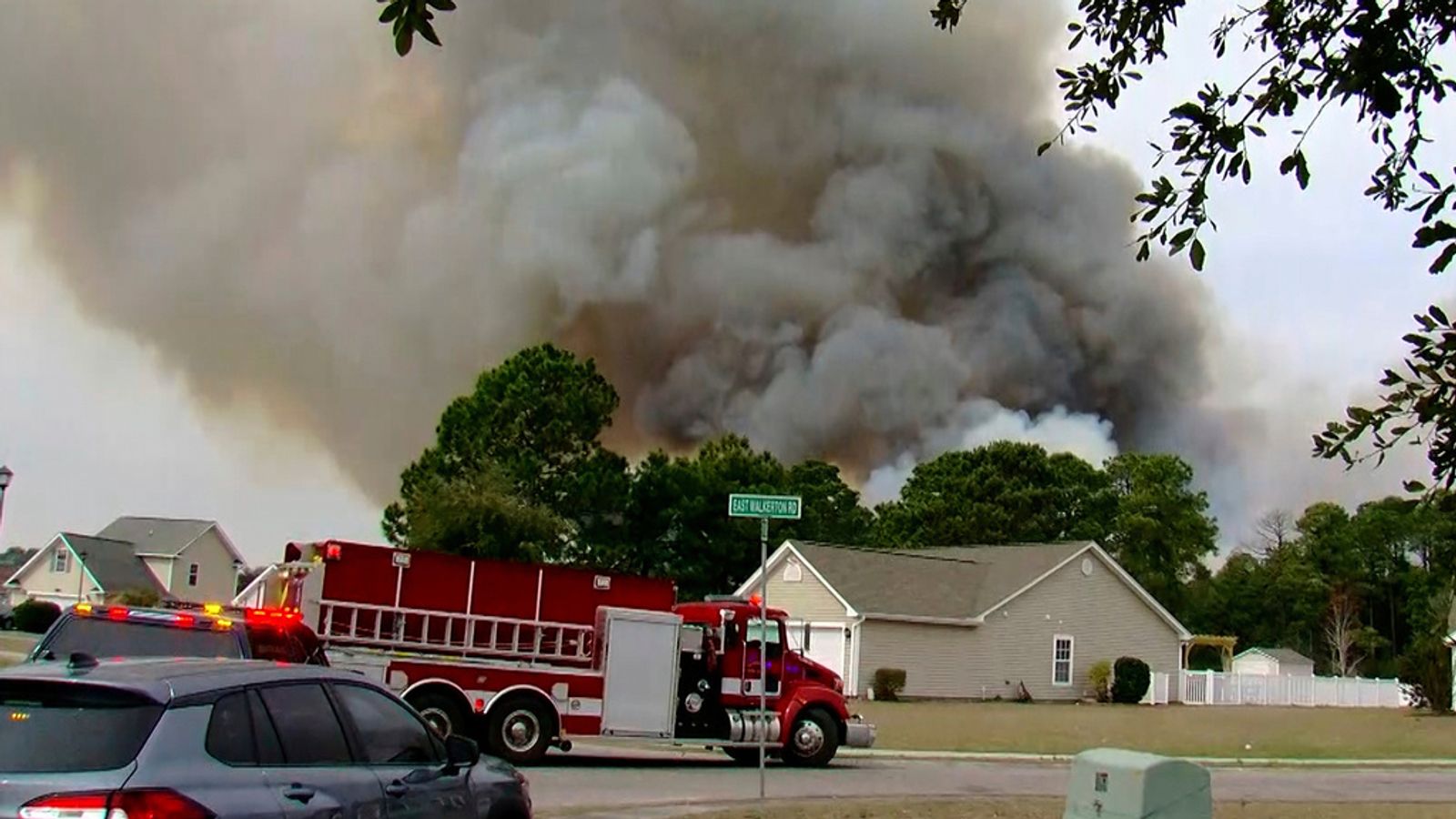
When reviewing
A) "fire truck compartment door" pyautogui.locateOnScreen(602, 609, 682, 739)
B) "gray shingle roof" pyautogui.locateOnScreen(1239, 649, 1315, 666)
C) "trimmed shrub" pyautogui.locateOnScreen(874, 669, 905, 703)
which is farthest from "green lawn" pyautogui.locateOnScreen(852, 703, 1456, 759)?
"gray shingle roof" pyautogui.locateOnScreen(1239, 649, 1315, 666)

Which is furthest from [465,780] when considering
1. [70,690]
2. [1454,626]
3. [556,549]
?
[1454,626]

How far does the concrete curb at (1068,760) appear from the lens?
2391 cm

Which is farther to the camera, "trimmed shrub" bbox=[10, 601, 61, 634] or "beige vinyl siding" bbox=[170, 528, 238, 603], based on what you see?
"beige vinyl siding" bbox=[170, 528, 238, 603]

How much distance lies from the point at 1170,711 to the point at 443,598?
28.2m

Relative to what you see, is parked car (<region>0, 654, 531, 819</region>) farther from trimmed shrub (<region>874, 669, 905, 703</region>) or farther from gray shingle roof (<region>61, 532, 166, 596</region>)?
gray shingle roof (<region>61, 532, 166, 596</region>)

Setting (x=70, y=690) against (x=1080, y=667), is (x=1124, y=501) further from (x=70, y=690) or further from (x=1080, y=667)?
(x=70, y=690)

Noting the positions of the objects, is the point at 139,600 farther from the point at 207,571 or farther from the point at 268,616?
the point at 207,571

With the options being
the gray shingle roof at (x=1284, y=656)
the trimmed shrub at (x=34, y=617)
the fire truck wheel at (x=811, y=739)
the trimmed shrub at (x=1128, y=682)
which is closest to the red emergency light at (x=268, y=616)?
the fire truck wheel at (x=811, y=739)

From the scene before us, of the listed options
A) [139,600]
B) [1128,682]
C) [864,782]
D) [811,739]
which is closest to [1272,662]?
[1128,682]

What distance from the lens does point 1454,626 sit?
177 ft

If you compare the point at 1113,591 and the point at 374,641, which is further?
the point at 1113,591

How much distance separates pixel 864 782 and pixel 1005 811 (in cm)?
392

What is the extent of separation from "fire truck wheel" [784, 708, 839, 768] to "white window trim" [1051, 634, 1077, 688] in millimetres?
27624

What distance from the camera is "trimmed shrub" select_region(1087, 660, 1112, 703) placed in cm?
4672
